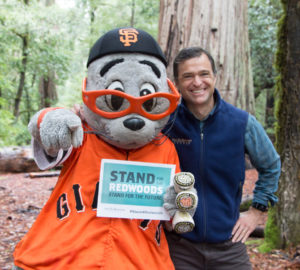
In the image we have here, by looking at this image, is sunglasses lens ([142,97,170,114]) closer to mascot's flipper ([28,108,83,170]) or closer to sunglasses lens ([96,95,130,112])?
sunglasses lens ([96,95,130,112])

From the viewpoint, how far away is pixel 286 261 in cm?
359

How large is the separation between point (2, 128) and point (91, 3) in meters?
10.8

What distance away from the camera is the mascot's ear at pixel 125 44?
2.04m

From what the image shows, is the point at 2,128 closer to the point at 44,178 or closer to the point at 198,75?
the point at 44,178

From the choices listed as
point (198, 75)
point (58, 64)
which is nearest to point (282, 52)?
point (198, 75)

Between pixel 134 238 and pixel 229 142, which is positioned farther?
pixel 229 142

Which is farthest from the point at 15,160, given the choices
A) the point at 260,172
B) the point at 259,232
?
the point at 260,172

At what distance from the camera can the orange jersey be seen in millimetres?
1798

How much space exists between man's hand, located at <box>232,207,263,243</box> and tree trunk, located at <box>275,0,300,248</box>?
4.71 ft

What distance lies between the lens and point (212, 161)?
2322 millimetres

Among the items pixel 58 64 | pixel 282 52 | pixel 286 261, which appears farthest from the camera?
pixel 58 64

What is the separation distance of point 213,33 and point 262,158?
1403 mm

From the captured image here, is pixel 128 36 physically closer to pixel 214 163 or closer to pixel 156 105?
pixel 156 105

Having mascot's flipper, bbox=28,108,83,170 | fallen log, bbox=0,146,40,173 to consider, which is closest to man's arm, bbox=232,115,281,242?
mascot's flipper, bbox=28,108,83,170
